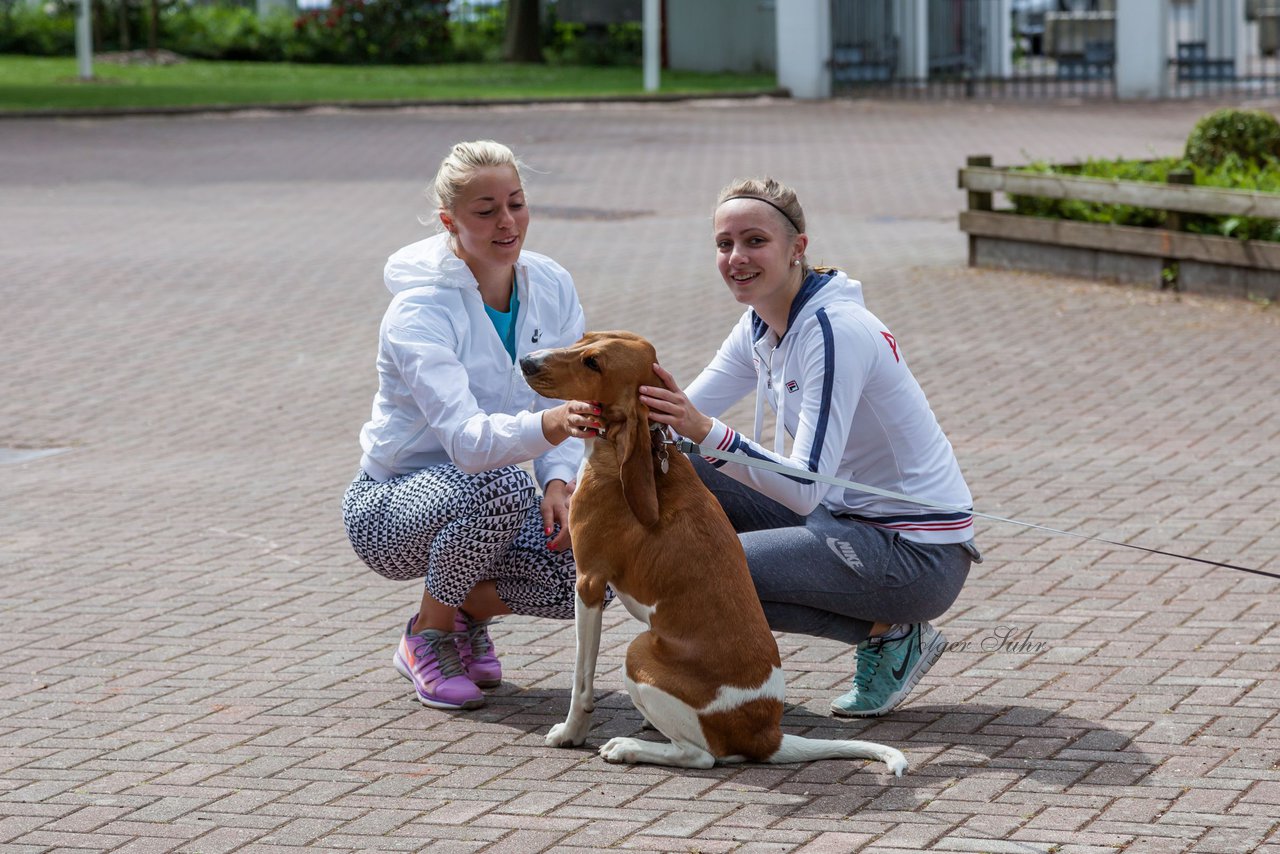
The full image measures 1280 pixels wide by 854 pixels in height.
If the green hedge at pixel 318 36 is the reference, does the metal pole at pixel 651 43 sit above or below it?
below

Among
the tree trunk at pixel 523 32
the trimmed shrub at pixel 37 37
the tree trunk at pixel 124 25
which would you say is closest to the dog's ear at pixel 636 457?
the tree trunk at pixel 523 32

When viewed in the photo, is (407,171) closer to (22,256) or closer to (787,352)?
(22,256)

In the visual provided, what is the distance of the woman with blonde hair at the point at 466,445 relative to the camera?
4.96m

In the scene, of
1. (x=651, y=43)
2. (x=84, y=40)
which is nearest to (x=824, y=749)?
(x=651, y=43)

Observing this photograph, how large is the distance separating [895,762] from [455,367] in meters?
1.69

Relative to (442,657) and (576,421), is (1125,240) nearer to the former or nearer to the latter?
(442,657)

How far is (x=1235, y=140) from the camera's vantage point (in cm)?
1434

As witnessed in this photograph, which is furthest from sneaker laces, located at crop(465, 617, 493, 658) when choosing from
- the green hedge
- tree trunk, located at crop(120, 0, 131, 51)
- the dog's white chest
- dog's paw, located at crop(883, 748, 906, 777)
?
tree trunk, located at crop(120, 0, 131, 51)

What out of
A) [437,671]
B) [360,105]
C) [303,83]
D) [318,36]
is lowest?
[437,671]

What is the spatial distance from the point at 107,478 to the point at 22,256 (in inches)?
289

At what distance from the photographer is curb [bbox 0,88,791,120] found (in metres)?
26.8

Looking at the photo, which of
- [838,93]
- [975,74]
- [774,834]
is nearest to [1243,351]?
[774,834]

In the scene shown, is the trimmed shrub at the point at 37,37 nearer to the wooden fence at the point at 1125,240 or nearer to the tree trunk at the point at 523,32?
the tree trunk at the point at 523,32

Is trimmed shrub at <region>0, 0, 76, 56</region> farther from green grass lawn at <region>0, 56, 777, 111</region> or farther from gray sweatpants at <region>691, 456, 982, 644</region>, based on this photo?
gray sweatpants at <region>691, 456, 982, 644</region>
